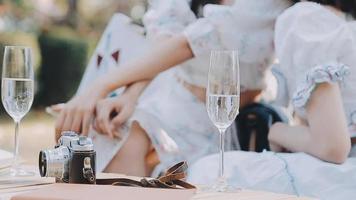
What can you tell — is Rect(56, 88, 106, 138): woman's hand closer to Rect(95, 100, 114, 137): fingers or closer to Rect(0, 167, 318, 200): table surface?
Rect(95, 100, 114, 137): fingers

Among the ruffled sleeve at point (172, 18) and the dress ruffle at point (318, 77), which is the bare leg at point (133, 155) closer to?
the ruffled sleeve at point (172, 18)

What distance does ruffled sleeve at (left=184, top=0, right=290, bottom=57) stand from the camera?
2703 millimetres

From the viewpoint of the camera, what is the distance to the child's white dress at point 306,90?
7.41 ft

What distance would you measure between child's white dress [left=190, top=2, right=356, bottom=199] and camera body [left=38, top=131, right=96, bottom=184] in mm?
656

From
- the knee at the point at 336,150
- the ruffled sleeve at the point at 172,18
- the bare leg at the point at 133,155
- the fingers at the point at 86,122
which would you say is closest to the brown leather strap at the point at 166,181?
the knee at the point at 336,150

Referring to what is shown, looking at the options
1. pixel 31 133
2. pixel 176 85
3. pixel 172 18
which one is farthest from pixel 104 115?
pixel 31 133

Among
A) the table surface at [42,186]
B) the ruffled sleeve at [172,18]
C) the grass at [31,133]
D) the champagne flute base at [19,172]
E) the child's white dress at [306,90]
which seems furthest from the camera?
the grass at [31,133]

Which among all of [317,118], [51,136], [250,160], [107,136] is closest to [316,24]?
[317,118]

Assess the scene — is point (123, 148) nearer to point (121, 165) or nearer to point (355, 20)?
point (121, 165)

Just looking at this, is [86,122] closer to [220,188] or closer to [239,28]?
[239,28]

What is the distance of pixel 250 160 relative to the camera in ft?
7.72

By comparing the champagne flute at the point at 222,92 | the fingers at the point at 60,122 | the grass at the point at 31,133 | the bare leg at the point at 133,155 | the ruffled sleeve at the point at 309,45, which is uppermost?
the ruffled sleeve at the point at 309,45

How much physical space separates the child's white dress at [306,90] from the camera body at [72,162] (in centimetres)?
66

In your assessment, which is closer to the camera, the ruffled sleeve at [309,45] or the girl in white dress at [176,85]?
the ruffled sleeve at [309,45]
